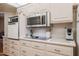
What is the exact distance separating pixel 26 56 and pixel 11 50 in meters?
0.23

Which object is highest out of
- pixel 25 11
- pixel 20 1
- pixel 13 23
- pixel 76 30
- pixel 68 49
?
pixel 20 1

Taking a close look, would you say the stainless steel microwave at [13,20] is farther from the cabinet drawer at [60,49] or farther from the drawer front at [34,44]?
the cabinet drawer at [60,49]

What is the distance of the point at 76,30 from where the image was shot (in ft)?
5.33

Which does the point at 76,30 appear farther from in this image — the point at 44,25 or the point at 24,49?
the point at 24,49

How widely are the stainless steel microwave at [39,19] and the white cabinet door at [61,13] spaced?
98mm

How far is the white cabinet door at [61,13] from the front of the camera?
165 cm

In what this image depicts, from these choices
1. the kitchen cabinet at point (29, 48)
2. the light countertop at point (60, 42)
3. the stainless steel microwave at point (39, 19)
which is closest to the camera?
the light countertop at point (60, 42)

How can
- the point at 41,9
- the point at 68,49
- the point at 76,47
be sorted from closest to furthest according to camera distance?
the point at 68,49, the point at 76,47, the point at 41,9

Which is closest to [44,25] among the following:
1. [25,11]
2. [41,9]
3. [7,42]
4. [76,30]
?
[41,9]

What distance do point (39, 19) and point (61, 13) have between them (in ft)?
1.07

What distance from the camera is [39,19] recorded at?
1.72 m

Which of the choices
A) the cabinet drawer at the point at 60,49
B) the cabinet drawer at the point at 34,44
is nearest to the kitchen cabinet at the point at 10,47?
the cabinet drawer at the point at 34,44

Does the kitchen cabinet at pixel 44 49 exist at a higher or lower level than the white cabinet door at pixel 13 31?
lower

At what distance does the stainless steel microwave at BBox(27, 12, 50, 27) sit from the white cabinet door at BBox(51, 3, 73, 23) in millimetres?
98
